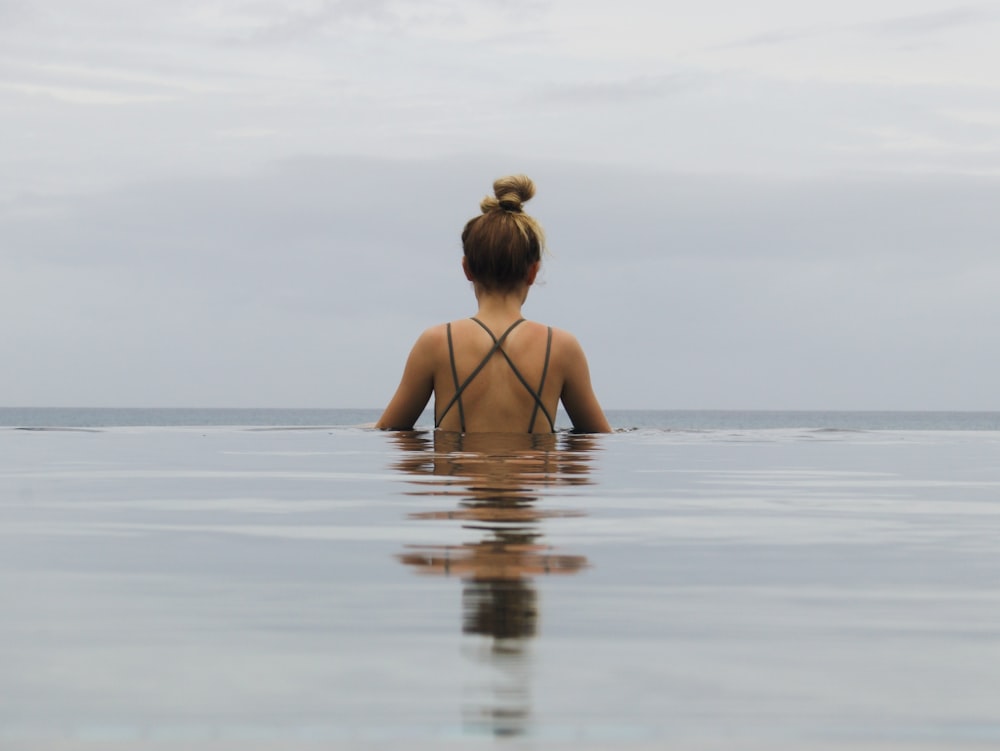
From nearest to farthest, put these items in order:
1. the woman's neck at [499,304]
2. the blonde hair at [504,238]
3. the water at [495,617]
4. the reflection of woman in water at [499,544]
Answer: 1. the water at [495,617]
2. the reflection of woman in water at [499,544]
3. the blonde hair at [504,238]
4. the woman's neck at [499,304]

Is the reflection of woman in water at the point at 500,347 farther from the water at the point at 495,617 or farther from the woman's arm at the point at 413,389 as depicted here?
the water at the point at 495,617

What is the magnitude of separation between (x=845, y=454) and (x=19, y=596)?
262 inches

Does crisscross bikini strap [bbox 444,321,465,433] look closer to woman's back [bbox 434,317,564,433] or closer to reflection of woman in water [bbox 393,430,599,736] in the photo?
woman's back [bbox 434,317,564,433]

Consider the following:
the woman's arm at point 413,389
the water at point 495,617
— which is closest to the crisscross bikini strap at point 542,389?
the woman's arm at point 413,389

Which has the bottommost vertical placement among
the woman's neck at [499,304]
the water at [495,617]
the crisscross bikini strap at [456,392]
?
the water at [495,617]

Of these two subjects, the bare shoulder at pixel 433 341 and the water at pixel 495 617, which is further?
the bare shoulder at pixel 433 341

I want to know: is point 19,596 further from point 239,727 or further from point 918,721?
point 918,721

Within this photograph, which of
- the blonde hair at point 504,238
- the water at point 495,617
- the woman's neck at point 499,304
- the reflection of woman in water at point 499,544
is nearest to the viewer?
the water at point 495,617

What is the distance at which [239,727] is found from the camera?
149 cm

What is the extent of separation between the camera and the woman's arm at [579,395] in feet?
24.6

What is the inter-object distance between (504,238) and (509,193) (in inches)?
12.9

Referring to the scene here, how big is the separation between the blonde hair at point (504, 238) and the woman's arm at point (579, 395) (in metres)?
0.53

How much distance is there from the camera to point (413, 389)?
7613 mm

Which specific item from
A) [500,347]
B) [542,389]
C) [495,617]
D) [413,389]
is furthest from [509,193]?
[495,617]
